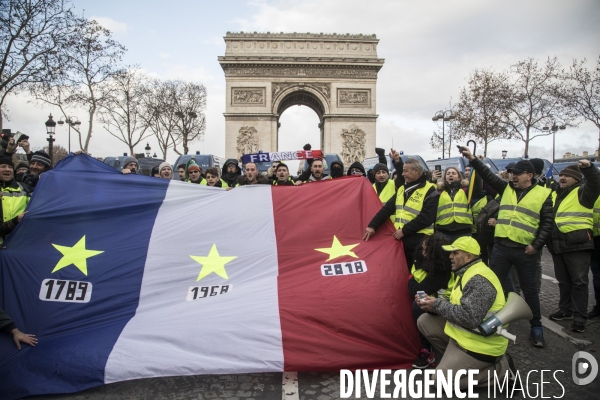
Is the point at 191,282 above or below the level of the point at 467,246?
below

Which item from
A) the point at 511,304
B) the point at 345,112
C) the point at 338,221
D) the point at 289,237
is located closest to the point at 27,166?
the point at 289,237

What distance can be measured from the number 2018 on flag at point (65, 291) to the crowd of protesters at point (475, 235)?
428 mm

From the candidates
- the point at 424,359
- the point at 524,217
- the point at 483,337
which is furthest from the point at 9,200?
the point at 524,217

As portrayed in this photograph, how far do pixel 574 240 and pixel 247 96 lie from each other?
34.8m

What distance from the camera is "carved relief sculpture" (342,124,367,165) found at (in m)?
37.1

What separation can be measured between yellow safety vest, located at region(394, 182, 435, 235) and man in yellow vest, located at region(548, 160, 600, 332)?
1.91 meters

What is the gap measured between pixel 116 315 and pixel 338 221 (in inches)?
105

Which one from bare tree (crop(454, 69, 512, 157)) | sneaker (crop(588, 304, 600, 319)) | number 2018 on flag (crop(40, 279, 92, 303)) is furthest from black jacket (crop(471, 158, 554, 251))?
bare tree (crop(454, 69, 512, 157))

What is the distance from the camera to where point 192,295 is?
4.33m

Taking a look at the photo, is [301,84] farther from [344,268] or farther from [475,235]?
[344,268]

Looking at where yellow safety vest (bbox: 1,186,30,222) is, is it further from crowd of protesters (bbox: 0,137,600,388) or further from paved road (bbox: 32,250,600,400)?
paved road (bbox: 32,250,600,400)

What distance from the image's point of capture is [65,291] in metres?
4.21

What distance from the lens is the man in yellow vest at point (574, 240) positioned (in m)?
5.25

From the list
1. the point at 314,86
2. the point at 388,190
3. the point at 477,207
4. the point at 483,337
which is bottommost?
Answer: the point at 483,337
